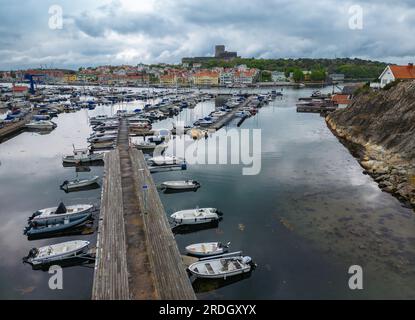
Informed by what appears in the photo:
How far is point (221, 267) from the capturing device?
20812 mm

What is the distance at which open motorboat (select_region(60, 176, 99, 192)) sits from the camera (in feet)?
115

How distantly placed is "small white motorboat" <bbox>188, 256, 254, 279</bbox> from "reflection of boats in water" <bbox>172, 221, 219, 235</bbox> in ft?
18.5

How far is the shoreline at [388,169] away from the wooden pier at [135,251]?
2370 centimetres

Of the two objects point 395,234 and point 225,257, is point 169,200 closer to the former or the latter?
point 225,257

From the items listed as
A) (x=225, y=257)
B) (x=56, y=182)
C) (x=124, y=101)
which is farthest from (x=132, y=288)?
(x=124, y=101)

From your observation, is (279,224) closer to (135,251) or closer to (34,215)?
(135,251)

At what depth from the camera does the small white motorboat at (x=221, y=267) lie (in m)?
20.2

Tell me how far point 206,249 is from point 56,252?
419 inches

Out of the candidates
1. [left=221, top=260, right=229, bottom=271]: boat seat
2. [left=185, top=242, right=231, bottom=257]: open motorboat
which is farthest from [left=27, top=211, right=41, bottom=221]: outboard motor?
[left=221, top=260, right=229, bottom=271]: boat seat

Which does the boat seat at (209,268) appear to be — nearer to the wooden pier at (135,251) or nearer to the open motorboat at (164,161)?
the wooden pier at (135,251)

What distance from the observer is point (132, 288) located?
1652 centimetres

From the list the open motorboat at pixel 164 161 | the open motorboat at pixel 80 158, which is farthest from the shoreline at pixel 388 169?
the open motorboat at pixel 80 158

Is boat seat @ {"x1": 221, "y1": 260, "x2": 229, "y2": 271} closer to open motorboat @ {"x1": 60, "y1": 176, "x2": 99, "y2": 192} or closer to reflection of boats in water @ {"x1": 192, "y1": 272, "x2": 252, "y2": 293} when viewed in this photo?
reflection of boats in water @ {"x1": 192, "y1": 272, "x2": 252, "y2": 293}
